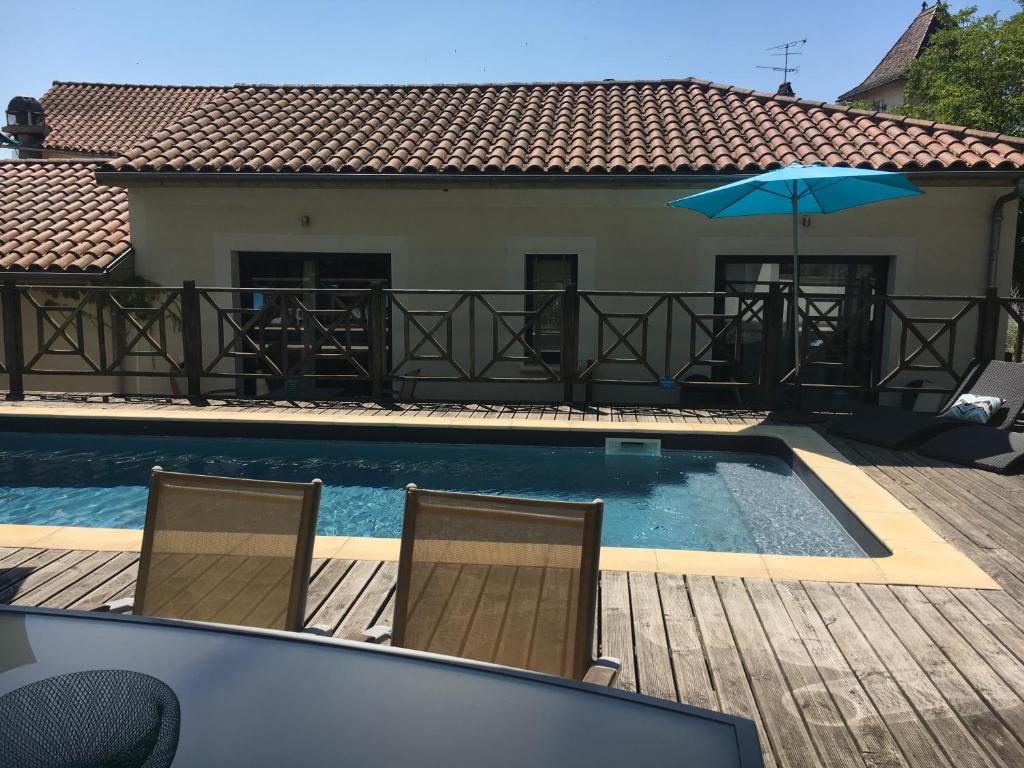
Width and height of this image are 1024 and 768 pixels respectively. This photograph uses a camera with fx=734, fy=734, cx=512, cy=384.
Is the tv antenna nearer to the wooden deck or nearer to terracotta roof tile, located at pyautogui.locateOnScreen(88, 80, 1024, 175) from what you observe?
terracotta roof tile, located at pyautogui.locateOnScreen(88, 80, 1024, 175)

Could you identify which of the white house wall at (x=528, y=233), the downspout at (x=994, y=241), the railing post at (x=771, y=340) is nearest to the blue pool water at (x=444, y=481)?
the railing post at (x=771, y=340)

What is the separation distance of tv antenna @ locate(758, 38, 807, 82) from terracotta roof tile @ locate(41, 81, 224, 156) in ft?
61.4

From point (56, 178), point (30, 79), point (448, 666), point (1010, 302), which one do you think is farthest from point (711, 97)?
point (30, 79)

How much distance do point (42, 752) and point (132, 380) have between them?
32.1 ft

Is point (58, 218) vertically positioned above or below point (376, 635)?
above

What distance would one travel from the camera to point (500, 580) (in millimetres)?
2365

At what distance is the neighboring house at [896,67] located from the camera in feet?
118

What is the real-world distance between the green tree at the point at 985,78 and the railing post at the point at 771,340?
12.6m

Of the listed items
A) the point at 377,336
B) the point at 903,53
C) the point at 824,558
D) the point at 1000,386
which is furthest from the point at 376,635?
the point at 903,53

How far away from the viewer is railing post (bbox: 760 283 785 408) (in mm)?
8031

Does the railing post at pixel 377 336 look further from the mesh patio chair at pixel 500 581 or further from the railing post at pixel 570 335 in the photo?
→ the mesh patio chair at pixel 500 581

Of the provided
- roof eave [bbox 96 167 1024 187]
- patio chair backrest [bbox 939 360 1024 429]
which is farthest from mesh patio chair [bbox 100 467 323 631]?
roof eave [bbox 96 167 1024 187]

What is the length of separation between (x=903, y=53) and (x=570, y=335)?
3885 centimetres

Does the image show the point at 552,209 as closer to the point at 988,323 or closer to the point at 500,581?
the point at 988,323
